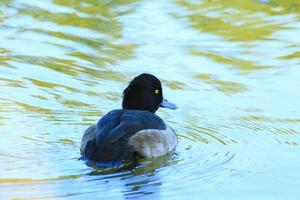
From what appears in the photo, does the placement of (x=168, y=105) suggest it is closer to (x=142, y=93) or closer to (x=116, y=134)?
(x=142, y=93)

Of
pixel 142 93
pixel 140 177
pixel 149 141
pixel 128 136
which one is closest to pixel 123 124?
pixel 128 136

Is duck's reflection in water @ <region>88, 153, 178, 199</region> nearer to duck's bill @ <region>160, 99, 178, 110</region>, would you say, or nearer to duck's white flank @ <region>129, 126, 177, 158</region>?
duck's white flank @ <region>129, 126, 177, 158</region>

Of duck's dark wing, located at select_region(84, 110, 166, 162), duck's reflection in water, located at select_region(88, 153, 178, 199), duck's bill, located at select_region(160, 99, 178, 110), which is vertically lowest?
duck's reflection in water, located at select_region(88, 153, 178, 199)

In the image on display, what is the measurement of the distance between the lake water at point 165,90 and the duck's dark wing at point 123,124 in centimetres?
38

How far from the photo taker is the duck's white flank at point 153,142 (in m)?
11.8

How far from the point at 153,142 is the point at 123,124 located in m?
0.43

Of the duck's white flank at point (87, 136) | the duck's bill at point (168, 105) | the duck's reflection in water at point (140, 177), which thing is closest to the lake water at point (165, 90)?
the duck's reflection in water at point (140, 177)

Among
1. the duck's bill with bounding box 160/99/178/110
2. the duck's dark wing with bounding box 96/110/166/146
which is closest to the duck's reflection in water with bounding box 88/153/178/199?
the duck's dark wing with bounding box 96/110/166/146

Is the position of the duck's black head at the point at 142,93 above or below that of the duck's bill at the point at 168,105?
above

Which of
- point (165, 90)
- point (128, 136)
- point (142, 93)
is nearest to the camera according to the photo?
point (128, 136)

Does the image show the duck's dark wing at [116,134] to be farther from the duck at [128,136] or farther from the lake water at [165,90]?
the lake water at [165,90]

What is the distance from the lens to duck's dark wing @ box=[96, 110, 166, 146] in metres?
11.6

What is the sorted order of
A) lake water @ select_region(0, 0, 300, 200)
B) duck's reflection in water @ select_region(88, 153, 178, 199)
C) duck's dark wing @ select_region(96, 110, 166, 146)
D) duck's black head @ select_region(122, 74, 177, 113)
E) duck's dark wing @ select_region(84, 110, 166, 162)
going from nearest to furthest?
1. duck's reflection in water @ select_region(88, 153, 178, 199)
2. lake water @ select_region(0, 0, 300, 200)
3. duck's dark wing @ select_region(84, 110, 166, 162)
4. duck's dark wing @ select_region(96, 110, 166, 146)
5. duck's black head @ select_region(122, 74, 177, 113)

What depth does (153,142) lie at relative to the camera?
12047mm
